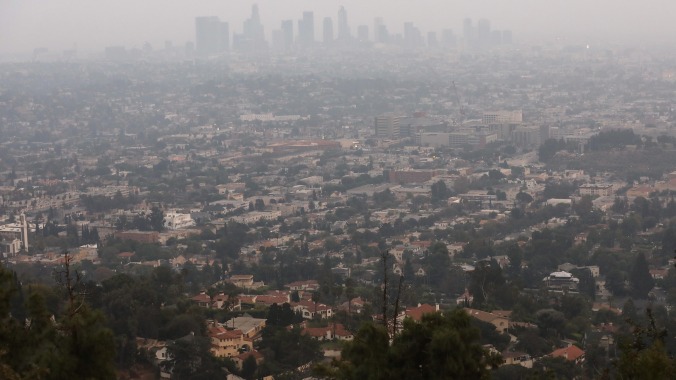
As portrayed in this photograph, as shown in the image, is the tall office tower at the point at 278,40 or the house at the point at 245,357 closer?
the house at the point at 245,357

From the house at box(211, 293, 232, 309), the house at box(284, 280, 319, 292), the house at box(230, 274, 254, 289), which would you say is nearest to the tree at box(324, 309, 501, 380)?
the house at box(211, 293, 232, 309)

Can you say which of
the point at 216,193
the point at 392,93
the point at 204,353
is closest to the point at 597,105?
the point at 392,93

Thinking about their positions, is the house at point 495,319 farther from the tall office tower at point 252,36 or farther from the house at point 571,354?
the tall office tower at point 252,36

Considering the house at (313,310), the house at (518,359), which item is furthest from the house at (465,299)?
the house at (518,359)

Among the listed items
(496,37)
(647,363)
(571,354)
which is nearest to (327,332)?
(571,354)

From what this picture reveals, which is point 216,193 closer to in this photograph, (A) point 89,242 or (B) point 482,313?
(A) point 89,242

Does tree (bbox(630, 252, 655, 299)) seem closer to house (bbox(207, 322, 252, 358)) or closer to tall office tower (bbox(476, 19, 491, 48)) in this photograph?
house (bbox(207, 322, 252, 358))
